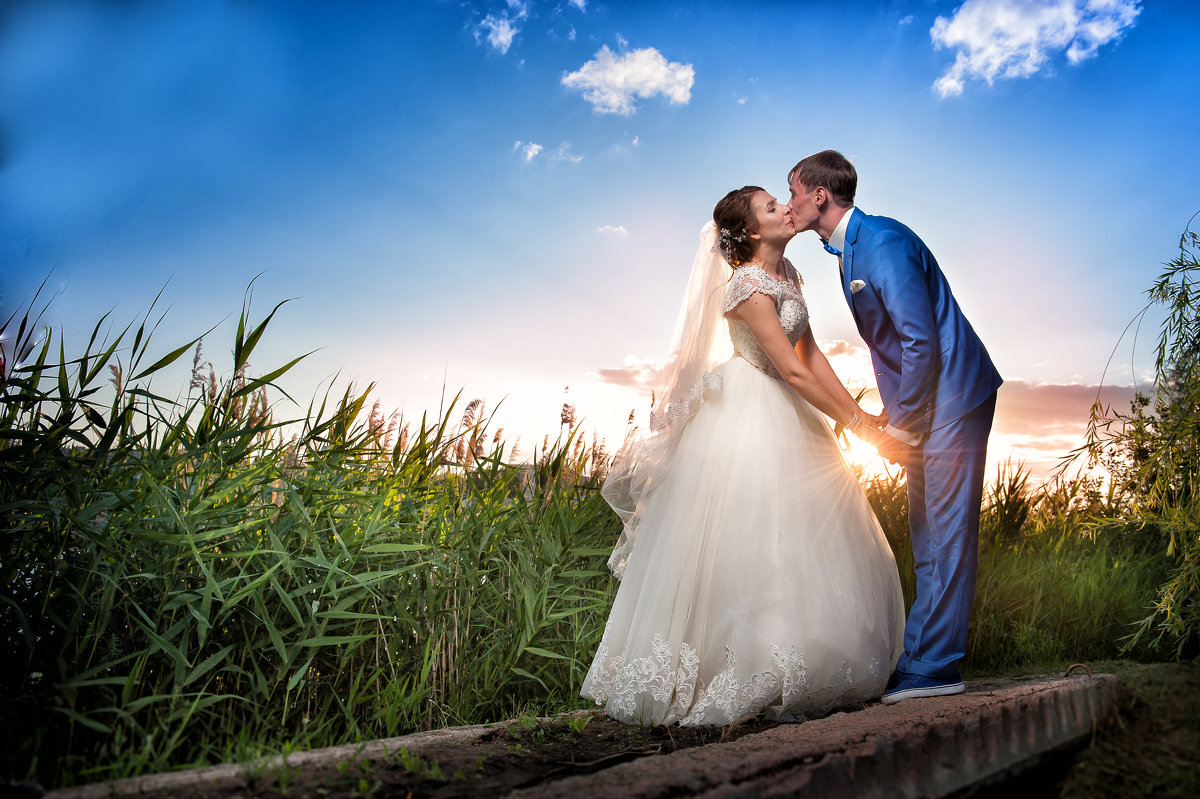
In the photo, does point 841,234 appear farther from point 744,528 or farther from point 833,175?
point 744,528

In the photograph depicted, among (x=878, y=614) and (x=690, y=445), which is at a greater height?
(x=690, y=445)

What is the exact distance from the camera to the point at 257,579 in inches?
91.6

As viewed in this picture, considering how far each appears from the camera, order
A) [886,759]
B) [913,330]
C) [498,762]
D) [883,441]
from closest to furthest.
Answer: [886,759] → [498,762] → [913,330] → [883,441]

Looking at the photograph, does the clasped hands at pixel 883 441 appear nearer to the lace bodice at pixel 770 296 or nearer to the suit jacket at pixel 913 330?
the suit jacket at pixel 913 330

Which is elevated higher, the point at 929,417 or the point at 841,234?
the point at 841,234

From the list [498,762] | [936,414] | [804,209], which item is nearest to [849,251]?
[804,209]

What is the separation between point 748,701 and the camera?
2457 millimetres

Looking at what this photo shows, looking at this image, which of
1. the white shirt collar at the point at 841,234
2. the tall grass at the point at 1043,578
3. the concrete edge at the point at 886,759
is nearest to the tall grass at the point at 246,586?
the concrete edge at the point at 886,759

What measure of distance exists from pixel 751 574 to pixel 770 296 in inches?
44.6

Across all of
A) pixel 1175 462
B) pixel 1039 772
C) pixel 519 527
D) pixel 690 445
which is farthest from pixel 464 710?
pixel 1175 462

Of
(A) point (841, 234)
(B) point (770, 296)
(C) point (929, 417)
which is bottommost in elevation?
(C) point (929, 417)

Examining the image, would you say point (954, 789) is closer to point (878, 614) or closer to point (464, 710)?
point (878, 614)

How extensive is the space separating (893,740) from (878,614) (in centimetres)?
130

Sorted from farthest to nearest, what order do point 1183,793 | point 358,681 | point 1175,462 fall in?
point 1175,462, point 358,681, point 1183,793
